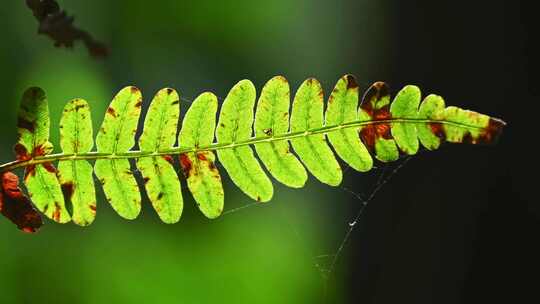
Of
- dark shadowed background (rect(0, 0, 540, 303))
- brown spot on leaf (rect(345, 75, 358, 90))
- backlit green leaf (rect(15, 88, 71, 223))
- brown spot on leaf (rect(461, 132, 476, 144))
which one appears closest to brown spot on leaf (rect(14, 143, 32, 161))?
backlit green leaf (rect(15, 88, 71, 223))

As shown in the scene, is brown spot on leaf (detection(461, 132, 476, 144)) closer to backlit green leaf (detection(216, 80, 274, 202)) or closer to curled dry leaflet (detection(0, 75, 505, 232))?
curled dry leaflet (detection(0, 75, 505, 232))

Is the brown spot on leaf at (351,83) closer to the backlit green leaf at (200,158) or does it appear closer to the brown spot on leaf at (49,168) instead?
the backlit green leaf at (200,158)

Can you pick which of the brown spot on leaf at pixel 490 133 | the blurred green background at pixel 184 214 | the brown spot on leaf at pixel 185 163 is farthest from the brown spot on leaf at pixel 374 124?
the blurred green background at pixel 184 214

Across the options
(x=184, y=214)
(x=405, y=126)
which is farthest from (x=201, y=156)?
(x=184, y=214)

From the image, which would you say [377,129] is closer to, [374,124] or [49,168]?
[374,124]
